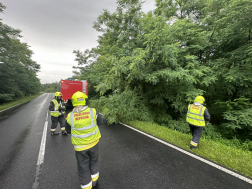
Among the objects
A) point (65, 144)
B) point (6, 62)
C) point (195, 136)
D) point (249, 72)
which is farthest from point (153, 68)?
point (6, 62)

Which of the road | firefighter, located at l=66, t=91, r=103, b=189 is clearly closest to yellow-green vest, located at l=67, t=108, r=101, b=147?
firefighter, located at l=66, t=91, r=103, b=189

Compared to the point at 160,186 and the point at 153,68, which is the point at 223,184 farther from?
the point at 153,68

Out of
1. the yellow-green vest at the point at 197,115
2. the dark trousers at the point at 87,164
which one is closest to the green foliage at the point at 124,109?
the yellow-green vest at the point at 197,115

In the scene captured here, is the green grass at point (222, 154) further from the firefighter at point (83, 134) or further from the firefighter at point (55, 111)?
the firefighter at point (55, 111)

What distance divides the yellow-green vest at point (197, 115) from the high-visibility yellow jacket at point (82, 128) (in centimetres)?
321

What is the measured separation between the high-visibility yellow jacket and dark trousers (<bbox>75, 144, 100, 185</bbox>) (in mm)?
136

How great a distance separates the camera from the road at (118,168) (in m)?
2.17

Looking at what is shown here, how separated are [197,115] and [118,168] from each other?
2.89 meters

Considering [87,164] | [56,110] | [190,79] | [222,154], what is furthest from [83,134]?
[190,79]

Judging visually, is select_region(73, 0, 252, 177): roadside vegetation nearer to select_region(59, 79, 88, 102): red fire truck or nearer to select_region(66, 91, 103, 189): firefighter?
Answer: select_region(66, 91, 103, 189): firefighter

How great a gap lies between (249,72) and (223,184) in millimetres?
5662

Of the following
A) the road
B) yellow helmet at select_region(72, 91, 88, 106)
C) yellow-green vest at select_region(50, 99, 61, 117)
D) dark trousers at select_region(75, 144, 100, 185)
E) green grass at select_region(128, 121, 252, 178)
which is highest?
yellow helmet at select_region(72, 91, 88, 106)

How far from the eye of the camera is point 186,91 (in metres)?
6.23

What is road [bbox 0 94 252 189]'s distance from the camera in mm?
2166
